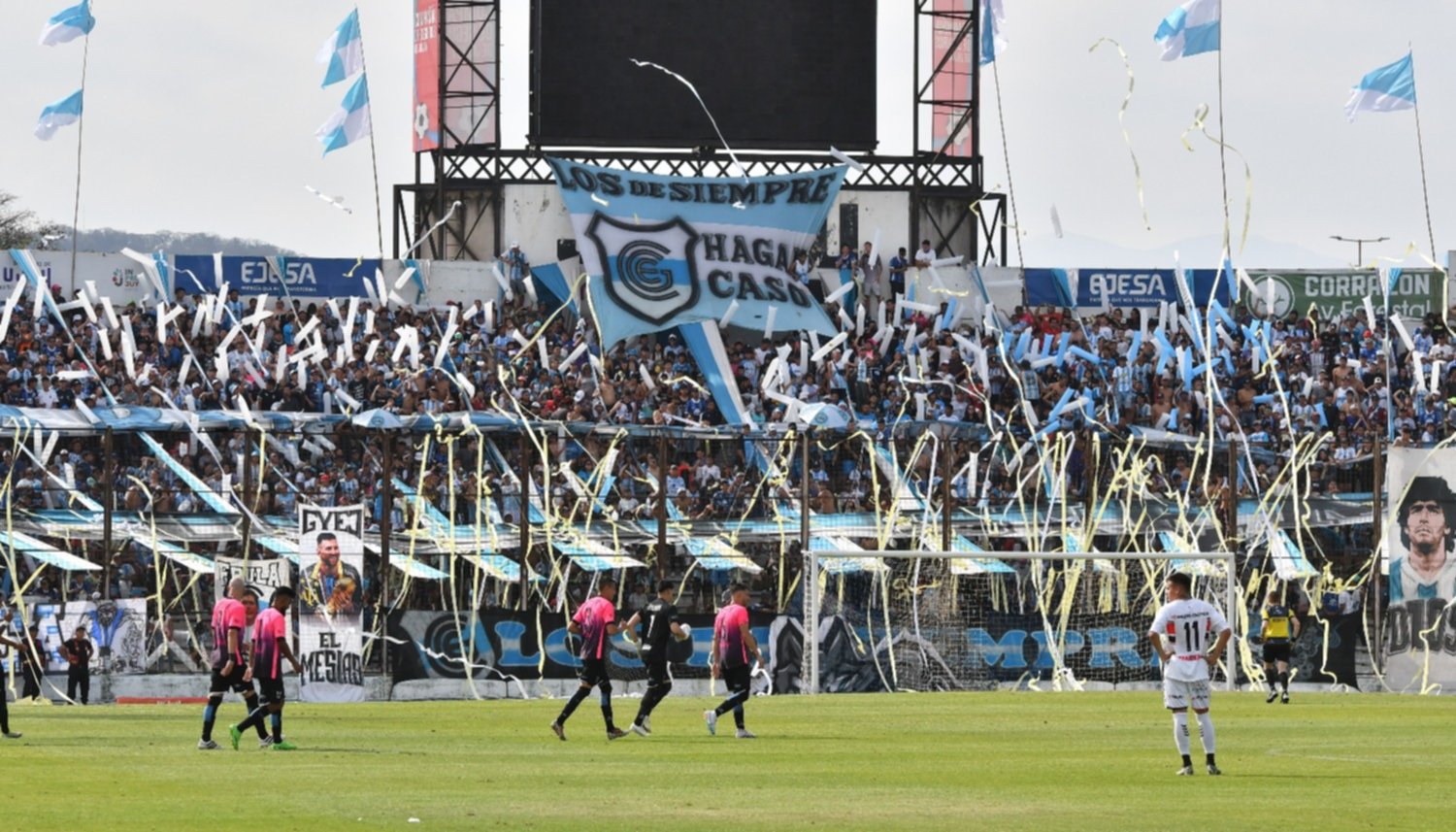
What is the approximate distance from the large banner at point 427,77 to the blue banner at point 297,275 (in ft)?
12.3

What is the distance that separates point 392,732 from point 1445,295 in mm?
34700

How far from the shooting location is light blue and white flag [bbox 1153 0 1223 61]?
165ft

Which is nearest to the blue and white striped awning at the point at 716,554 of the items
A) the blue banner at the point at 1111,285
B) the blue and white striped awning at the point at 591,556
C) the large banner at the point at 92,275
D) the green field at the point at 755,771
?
the blue and white striped awning at the point at 591,556

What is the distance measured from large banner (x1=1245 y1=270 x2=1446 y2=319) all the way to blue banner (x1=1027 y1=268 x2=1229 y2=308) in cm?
104

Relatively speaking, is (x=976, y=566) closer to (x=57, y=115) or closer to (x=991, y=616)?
(x=991, y=616)

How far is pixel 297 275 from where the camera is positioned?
53219mm

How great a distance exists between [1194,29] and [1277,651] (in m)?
20.0

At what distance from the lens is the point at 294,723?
28.8 meters

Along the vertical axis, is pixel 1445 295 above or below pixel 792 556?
above

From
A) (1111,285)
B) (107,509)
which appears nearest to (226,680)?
(107,509)

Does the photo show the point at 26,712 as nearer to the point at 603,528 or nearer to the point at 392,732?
the point at 392,732

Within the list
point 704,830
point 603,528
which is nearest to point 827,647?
point 603,528

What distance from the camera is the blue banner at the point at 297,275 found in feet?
173

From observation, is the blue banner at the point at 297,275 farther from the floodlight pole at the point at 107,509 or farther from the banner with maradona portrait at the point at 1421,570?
the banner with maradona portrait at the point at 1421,570
